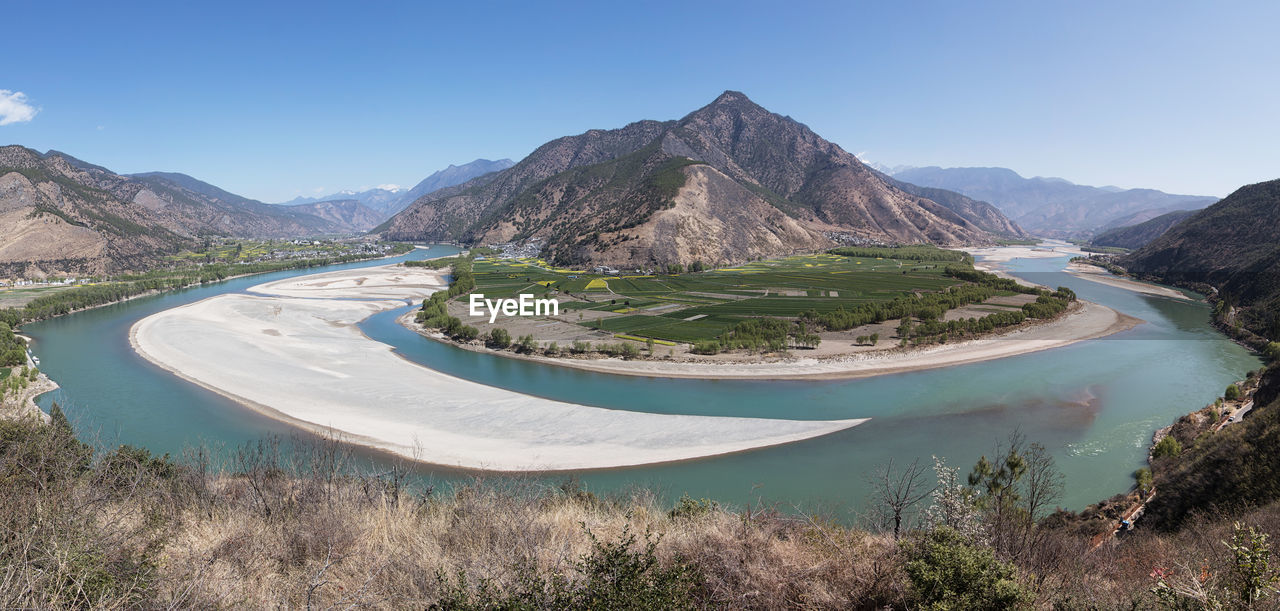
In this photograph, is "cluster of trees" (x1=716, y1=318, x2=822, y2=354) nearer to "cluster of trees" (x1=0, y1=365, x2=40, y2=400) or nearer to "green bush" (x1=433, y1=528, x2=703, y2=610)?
"green bush" (x1=433, y1=528, x2=703, y2=610)

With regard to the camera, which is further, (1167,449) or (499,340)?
(499,340)

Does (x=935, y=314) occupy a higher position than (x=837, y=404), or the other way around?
(x=935, y=314)

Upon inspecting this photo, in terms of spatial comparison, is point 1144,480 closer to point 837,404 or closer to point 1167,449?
point 1167,449

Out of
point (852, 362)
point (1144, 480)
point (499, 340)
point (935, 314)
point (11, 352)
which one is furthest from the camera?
point (935, 314)

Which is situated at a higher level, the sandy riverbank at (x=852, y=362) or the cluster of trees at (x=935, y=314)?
the cluster of trees at (x=935, y=314)

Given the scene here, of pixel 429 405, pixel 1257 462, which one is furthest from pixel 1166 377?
pixel 429 405

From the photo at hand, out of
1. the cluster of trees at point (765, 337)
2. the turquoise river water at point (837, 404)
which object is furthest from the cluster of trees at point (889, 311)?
the turquoise river water at point (837, 404)

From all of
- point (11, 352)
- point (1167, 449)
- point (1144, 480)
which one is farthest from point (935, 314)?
point (11, 352)

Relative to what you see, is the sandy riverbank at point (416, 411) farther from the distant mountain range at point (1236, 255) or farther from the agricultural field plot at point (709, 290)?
the distant mountain range at point (1236, 255)
